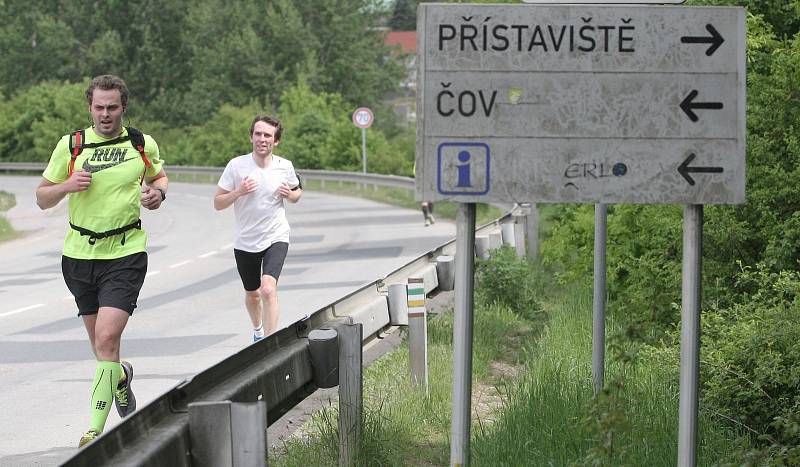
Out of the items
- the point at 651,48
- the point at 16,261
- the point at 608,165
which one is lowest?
the point at 16,261

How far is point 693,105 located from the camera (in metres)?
5.36

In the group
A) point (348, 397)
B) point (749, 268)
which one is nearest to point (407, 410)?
point (348, 397)

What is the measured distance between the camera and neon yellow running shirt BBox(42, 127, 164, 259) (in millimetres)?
7180

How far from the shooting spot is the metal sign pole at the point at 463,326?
5355 millimetres

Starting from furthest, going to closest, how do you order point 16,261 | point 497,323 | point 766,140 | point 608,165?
point 16,261 → point 497,323 → point 766,140 → point 608,165

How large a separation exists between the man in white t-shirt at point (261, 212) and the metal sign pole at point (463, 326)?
4580 mm

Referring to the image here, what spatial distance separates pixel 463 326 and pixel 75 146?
8.97 feet

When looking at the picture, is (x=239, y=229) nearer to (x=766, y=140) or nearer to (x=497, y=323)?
(x=497, y=323)

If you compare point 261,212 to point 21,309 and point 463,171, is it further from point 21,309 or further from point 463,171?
point 21,309

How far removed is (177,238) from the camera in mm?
27188

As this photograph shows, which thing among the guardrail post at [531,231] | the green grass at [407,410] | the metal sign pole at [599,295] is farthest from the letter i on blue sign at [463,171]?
the guardrail post at [531,231]

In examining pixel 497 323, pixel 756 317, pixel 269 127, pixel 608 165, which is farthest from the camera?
pixel 497 323

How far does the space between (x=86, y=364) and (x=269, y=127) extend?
8.20 ft

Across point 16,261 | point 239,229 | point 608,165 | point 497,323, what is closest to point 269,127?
point 239,229
